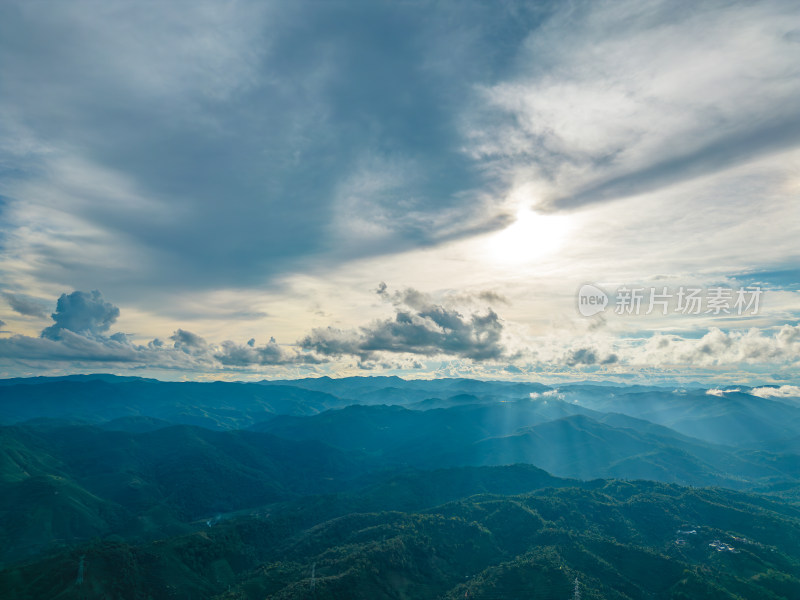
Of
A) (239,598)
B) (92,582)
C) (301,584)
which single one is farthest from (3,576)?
(301,584)

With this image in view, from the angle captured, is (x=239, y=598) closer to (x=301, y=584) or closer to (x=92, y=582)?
(x=301, y=584)

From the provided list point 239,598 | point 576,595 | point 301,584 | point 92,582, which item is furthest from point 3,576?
point 576,595

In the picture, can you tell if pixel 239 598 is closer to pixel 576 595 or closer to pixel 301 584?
pixel 301 584

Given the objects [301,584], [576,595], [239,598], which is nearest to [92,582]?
[239,598]

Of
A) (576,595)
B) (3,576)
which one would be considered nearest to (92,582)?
(3,576)

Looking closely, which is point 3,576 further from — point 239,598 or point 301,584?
point 301,584

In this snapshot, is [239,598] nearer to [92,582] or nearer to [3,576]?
[92,582]
